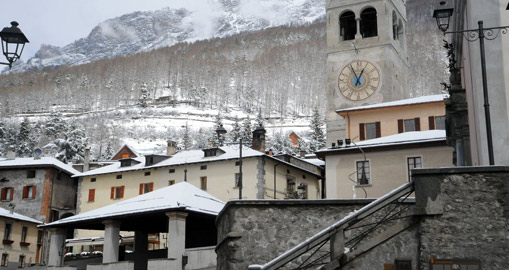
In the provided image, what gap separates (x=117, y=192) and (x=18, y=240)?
9.10 m

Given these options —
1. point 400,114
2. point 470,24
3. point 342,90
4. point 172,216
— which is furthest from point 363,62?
point 470,24

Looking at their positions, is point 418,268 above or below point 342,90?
below

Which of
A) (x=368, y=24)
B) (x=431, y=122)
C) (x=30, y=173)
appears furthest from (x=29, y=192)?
(x=431, y=122)

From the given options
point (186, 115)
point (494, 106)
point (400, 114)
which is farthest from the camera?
point (186, 115)

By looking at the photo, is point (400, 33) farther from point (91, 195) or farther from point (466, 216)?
point (466, 216)

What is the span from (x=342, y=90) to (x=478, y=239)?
43127 millimetres

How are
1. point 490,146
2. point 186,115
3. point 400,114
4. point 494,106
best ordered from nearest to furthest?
point 490,146 → point 494,106 → point 400,114 → point 186,115

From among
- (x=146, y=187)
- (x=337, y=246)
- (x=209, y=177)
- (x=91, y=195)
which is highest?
(x=209, y=177)

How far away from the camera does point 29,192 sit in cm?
6059

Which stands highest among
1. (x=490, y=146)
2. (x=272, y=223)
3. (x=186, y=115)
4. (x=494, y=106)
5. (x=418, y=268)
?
(x=186, y=115)

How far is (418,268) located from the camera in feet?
46.4

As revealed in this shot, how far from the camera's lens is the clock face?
5578 cm

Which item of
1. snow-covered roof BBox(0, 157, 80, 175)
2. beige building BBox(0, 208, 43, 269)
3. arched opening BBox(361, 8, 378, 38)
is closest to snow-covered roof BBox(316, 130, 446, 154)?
arched opening BBox(361, 8, 378, 38)

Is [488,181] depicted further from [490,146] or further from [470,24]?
[470,24]
